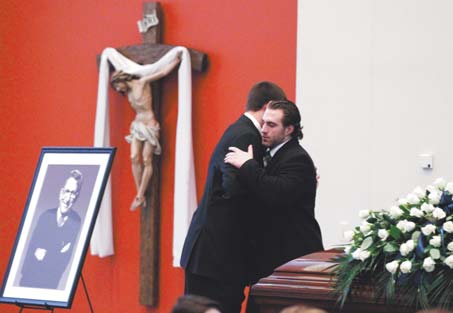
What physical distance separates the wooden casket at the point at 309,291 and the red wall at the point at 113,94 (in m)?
2.43

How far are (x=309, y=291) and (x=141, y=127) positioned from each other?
9.53 feet

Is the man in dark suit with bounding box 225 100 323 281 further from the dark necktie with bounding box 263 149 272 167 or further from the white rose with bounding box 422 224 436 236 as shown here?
the white rose with bounding box 422 224 436 236

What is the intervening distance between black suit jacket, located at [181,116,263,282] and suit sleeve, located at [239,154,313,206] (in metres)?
0.16

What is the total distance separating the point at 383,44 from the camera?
16.0 feet

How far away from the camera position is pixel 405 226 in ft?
8.93

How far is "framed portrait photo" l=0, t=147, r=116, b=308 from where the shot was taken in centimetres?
390

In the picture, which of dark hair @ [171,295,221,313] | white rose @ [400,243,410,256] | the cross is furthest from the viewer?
the cross

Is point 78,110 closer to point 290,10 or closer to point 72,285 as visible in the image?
point 290,10

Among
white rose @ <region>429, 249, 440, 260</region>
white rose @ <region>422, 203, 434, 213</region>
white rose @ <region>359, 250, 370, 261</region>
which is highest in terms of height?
white rose @ <region>422, 203, 434, 213</region>

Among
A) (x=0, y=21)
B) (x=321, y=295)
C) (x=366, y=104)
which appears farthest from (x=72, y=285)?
(x=0, y=21)

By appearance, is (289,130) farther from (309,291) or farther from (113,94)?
(113,94)

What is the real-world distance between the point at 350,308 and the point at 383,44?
8.10 ft

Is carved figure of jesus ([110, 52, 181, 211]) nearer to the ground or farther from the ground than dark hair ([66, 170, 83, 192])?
farther from the ground

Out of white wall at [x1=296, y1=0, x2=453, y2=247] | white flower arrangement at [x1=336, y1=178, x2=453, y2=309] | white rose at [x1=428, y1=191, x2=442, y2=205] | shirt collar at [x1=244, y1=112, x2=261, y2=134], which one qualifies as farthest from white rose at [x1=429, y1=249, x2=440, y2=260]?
white wall at [x1=296, y1=0, x2=453, y2=247]
